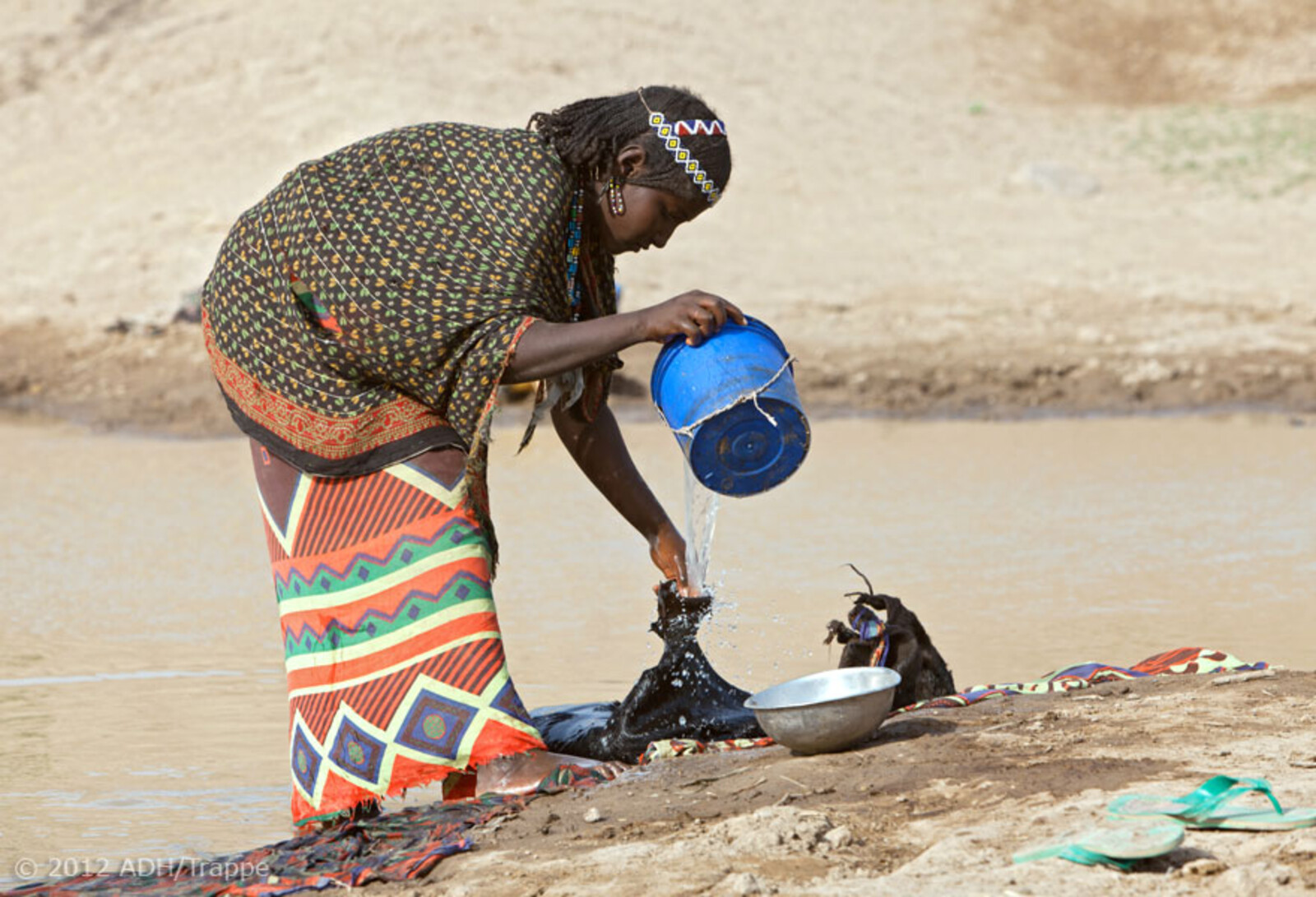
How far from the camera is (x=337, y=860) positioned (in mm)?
3283

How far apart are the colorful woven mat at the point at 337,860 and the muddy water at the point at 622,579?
568 millimetres

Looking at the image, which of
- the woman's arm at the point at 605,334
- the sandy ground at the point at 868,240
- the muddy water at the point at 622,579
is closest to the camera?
the sandy ground at the point at 868,240

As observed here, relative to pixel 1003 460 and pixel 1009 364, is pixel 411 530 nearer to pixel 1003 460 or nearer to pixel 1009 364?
pixel 1003 460

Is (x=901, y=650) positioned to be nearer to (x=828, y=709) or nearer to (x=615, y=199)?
(x=828, y=709)

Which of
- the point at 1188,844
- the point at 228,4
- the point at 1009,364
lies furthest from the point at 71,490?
the point at 228,4

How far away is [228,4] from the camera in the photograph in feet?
59.5

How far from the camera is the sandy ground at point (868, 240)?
306 cm

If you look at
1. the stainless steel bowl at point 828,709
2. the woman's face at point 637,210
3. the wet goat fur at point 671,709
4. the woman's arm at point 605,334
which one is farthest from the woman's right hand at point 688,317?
the wet goat fur at point 671,709

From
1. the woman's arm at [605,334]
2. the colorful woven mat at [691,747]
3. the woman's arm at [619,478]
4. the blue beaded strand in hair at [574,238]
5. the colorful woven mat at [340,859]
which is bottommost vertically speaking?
the colorful woven mat at [340,859]

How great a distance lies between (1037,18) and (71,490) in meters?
15.8

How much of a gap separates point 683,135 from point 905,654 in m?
1.34

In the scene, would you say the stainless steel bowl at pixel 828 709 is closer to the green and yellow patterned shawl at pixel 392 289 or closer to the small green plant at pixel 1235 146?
the green and yellow patterned shawl at pixel 392 289

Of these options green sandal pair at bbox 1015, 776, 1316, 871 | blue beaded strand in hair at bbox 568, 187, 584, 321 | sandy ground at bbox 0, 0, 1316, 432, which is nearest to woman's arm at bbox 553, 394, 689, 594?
blue beaded strand in hair at bbox 568, 187, 584, 321

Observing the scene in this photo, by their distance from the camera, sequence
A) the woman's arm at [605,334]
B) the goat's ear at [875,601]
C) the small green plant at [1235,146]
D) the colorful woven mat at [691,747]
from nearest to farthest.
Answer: the woman's arm at [605,334] → the colorful woven mat at [691,747] → the goat's ear at [875,601] → the small green plant at [1235,146]
